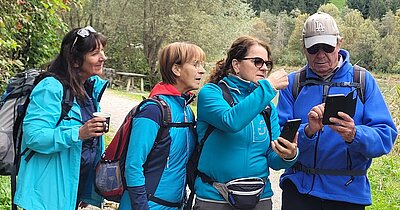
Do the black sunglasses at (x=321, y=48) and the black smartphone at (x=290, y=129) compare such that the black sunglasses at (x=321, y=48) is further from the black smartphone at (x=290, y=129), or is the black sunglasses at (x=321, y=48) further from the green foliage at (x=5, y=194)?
the green foliage at (x=5, y=194)

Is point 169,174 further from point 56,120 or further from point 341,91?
point 341,91

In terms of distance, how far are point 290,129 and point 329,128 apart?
0.38m

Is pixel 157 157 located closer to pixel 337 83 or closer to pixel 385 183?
pixel 337 83

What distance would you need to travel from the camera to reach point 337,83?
9.89ft

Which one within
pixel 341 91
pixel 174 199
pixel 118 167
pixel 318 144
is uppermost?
pixel 341 91

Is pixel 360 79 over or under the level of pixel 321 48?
under

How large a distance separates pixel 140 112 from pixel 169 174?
42 cm

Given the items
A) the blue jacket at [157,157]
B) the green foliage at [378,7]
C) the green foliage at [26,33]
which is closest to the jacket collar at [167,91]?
the blue jacket at [157,157]

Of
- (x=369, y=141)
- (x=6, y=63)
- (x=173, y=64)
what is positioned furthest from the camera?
(x=6, y=63)

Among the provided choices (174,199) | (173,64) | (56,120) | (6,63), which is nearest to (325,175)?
(174,199)

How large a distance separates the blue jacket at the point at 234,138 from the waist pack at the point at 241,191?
3 centimetres

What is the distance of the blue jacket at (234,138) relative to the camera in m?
Answer: 2.75

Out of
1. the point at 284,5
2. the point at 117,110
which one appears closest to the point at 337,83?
the point at 117,110

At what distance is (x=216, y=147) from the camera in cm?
291
